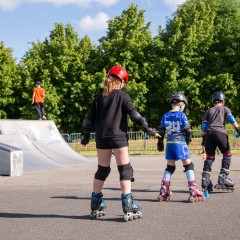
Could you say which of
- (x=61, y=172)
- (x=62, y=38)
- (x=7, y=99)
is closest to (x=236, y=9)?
(x=62, y=38)

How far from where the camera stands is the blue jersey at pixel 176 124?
6.73 m

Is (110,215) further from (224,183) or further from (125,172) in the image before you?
(224,183)

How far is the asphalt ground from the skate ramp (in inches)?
161

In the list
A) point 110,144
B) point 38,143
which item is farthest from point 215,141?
point 38,143

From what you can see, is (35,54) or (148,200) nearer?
(148,200)

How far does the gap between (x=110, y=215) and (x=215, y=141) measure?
2.77 m

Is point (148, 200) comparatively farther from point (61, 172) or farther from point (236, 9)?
point (236, 9)

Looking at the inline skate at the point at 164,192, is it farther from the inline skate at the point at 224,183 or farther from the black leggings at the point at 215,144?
the inline skate at the point at 224,183

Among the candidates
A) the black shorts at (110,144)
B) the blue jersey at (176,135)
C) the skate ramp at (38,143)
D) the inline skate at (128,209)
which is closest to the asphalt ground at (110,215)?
the inline skate at (128,209)

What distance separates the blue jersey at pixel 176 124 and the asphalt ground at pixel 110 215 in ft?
3.21

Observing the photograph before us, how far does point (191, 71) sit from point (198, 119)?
4.41 metres

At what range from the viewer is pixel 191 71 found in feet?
129

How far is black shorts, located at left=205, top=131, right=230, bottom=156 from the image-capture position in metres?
7.63

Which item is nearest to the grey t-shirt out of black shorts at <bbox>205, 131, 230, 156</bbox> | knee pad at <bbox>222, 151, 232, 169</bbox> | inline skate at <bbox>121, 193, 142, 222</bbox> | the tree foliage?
black shorts at <bbox>205, 131, 230, 156</bbox>
